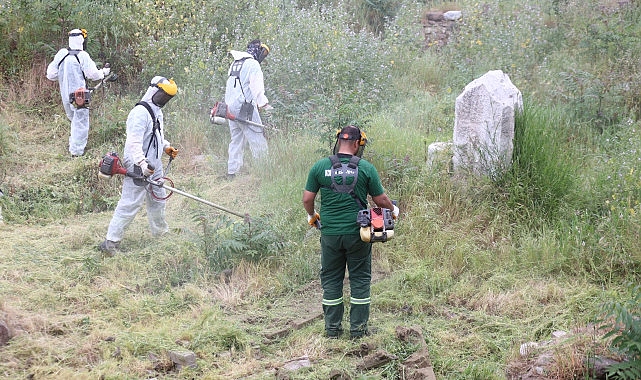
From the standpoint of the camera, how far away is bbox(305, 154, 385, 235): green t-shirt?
20.0 feet

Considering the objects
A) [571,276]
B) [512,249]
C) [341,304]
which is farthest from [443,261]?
[341,304]

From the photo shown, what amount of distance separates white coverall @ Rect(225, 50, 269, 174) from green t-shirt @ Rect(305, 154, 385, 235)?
442cm

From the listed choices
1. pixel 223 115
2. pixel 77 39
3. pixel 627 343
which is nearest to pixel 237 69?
pixel 223 115

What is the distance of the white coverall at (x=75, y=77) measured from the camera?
1165 cm

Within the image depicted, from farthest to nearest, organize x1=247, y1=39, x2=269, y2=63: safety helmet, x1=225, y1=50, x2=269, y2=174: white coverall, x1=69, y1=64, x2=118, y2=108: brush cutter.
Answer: x1=69, y1=64, x2=118, y2=108: brush cutter
x1=247, y1=39, x2=269, y2=63: safety helmet
x1=225, y1=50, x2=269, y2=174: white coverall

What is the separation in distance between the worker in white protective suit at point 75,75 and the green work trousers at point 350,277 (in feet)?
22.0

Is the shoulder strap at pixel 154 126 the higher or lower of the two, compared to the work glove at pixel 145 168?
higher

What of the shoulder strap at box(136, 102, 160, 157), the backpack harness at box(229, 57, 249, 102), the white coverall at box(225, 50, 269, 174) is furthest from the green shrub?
the backpack harness at box(229, 57, 249, 102)

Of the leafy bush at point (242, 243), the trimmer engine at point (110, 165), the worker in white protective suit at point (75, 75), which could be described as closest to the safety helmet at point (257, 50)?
the worker in white protective suit at point (75, 75)

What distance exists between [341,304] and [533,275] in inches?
81.5

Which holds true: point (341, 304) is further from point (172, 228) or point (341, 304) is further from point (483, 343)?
point (172, 228)

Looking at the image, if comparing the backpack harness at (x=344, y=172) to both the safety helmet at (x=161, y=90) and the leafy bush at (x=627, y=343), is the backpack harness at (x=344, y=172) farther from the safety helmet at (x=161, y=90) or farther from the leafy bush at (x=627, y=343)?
the safety helmet at (x=161, y=90)

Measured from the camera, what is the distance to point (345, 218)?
20.0ft

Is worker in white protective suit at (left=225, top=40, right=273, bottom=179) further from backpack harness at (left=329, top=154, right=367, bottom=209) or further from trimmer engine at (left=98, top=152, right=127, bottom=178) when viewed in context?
backpack harness at (left=329, top=154, right=367, bottom=209)
